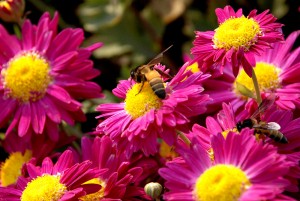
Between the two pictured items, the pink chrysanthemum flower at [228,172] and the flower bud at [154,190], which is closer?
the pink chrysanthemum flower at [228,172]

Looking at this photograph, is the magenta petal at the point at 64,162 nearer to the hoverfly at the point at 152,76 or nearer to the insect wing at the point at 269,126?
the hoverfly at the point at 152,76

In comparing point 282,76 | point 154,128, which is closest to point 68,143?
point 154,128

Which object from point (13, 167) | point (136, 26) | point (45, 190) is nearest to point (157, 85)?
point (45, 190)

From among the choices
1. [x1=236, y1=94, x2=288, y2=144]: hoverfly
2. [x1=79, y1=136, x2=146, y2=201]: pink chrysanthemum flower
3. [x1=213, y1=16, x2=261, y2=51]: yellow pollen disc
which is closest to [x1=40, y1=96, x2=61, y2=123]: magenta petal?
[x1=79, y1=136, x2=146, y2=201]: pink chrysanthemum flower

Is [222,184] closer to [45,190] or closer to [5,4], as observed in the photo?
[45,190]

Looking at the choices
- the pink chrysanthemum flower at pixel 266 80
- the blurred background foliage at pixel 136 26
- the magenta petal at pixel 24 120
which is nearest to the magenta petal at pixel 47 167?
the magenta petal at pixel 24 120
